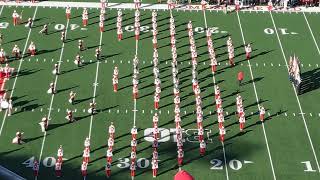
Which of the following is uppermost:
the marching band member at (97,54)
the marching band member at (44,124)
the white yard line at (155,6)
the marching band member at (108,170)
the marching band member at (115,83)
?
the white yard line at (155,6)

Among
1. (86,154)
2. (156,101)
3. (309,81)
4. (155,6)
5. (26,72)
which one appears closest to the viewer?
(86,154)

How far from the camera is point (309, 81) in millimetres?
45625

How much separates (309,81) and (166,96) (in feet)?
28.7

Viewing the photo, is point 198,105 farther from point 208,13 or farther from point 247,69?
point 208,13

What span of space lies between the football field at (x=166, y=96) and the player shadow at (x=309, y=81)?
111 mm

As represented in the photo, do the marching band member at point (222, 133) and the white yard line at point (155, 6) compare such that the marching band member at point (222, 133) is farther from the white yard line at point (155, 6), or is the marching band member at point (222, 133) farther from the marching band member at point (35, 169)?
the white yard line at point (155, 6)

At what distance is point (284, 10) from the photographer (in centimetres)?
5347

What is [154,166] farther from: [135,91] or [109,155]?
[135,91]

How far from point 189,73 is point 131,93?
162 inches

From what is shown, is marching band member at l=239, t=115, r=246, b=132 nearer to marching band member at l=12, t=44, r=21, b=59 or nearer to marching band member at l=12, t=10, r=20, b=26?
marching band member at l=12, t=44, r=21, b=59

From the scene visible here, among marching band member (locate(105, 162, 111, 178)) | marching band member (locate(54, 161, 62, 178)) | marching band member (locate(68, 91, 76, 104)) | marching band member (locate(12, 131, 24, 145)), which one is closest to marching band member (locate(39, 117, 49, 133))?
marching band member (locate(12, 131, 24, 145))

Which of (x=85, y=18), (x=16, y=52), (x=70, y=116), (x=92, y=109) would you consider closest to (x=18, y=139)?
(x=70, y=116)

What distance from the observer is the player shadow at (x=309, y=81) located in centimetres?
4488

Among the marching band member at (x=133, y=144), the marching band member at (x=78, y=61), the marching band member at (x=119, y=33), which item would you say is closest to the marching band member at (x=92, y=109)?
the marching band member at (x=133, y=144)
